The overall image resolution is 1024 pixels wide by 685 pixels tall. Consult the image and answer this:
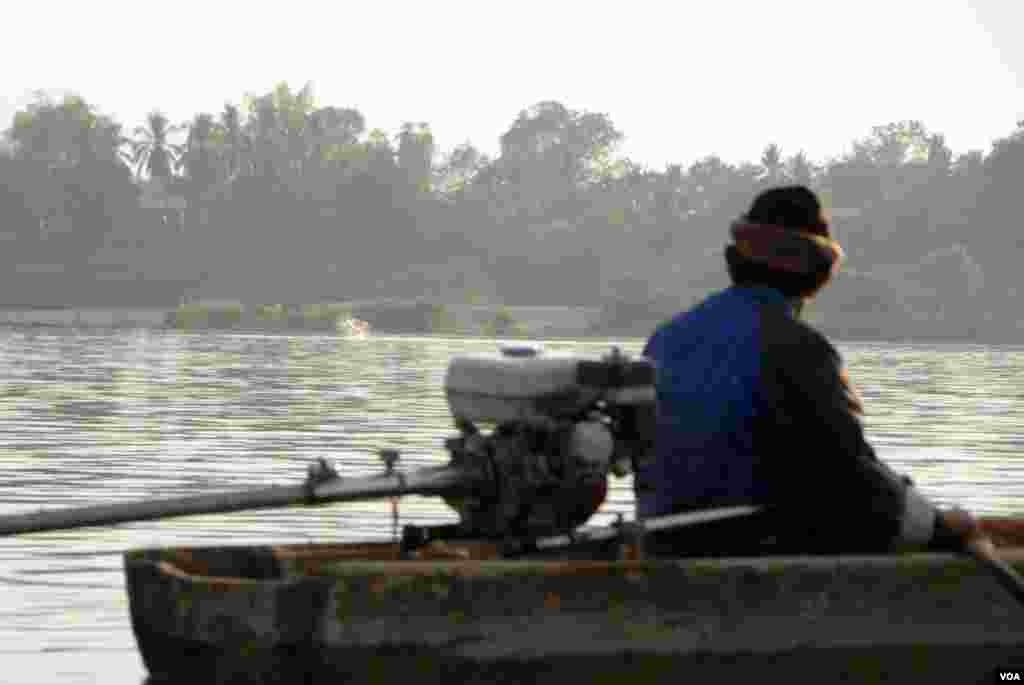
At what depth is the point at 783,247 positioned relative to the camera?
941 centimetres

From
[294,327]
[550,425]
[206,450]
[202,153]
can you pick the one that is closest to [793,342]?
[550,425]

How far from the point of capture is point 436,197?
178 metres

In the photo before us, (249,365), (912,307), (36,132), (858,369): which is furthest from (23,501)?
(36,132)

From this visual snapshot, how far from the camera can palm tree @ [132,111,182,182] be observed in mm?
192788

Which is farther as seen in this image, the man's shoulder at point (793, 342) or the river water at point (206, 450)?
the river water at point (206, 450)

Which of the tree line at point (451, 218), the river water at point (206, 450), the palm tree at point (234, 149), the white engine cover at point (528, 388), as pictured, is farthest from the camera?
the palm tree at point (234, 149)

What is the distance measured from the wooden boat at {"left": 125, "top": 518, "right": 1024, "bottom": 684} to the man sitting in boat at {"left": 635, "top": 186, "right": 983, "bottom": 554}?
0.67ft

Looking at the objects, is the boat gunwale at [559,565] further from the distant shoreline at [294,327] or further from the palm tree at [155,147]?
the palm tree at [155,147]

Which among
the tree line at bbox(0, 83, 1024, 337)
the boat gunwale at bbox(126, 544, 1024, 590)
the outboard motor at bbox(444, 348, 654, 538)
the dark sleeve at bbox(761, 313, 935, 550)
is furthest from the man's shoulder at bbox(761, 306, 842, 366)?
the tree line at bbox(0, 83, 1024, 337)

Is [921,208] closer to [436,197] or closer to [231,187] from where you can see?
[436,197]

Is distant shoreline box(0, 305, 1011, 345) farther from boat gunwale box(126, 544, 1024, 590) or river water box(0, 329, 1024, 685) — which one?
boat gunwale box(126, 544, 1024, 590)

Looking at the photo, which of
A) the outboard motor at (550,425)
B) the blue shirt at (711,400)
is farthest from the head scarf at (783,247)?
the outboard motor at (550,425)

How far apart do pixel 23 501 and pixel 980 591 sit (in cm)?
1035

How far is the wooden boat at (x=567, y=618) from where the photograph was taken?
8.88 metres
